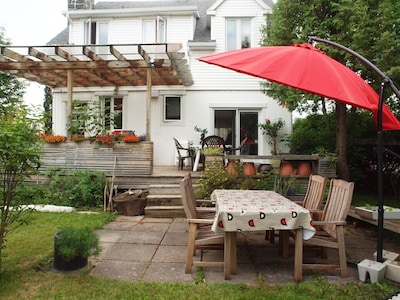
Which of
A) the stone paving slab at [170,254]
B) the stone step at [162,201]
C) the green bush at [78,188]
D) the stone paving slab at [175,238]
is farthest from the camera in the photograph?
the green bush at [78,188]

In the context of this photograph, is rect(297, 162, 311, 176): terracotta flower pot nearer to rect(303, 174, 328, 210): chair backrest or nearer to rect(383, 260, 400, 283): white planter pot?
rect(303, 174, 328, 210): chair backrest

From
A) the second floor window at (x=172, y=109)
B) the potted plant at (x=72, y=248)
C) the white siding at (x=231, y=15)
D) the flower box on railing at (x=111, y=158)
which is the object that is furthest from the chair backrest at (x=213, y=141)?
the potted plant at (x=72, y=248)

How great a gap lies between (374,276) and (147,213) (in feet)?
13.8

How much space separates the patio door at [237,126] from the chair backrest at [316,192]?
6.41 m

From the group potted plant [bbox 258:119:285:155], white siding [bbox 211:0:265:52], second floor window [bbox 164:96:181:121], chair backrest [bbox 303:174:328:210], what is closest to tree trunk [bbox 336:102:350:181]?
chair backrest [bbox 303:174:328:210]

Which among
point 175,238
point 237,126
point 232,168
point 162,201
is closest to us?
point 175,238

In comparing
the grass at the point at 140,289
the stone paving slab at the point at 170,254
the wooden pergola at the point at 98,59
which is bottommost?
the stone paving slab at the point at 170,254

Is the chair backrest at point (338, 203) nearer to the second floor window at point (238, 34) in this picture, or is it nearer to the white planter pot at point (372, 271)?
the white planter pot at point (372, 271)

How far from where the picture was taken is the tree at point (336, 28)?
18.0ft

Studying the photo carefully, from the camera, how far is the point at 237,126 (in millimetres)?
10672

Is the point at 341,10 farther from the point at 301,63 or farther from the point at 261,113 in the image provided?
the point at 261,113

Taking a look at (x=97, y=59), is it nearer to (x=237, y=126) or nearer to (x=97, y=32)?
(x=97, y=32)

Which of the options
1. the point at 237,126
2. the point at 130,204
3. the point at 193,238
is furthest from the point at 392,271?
the point at 237,126

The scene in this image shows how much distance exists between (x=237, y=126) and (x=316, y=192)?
269 inches
